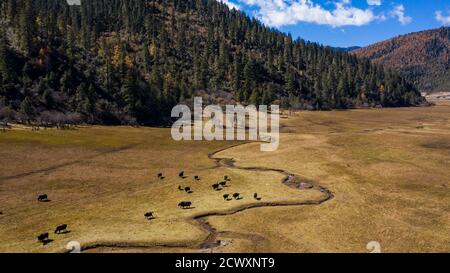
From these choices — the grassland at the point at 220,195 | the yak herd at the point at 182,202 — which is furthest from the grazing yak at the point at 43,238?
the grassland at the point at 220,195

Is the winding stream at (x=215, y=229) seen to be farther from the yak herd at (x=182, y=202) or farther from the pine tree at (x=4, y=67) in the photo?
the pine tree at (x=4, y=67)

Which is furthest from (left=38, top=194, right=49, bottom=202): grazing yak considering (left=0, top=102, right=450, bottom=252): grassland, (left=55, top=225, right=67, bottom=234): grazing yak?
(left=55, top=225, right=67, bottom=234): grazing yak

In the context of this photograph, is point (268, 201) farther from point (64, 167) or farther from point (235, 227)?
point (64, 167)

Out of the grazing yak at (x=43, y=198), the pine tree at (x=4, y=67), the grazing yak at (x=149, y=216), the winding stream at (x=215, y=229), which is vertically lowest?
the winding stream at (x=215, y=229)

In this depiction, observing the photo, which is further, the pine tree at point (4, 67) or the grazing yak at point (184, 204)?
the pine tree at point (4, 67)

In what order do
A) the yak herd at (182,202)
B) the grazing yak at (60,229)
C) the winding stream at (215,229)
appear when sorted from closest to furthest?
the winding stream at (215,229) → the yak herd at (182,202) → the grazing yak at (60,229)

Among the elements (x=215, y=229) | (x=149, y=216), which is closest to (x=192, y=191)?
(x=149, y=216)

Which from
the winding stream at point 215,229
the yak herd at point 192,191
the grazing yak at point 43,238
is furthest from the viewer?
the yak herd at point 192,191

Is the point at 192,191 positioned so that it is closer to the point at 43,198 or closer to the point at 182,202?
the point at 182,202

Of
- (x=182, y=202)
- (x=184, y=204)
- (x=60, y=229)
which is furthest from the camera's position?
(x=182, y=202)
